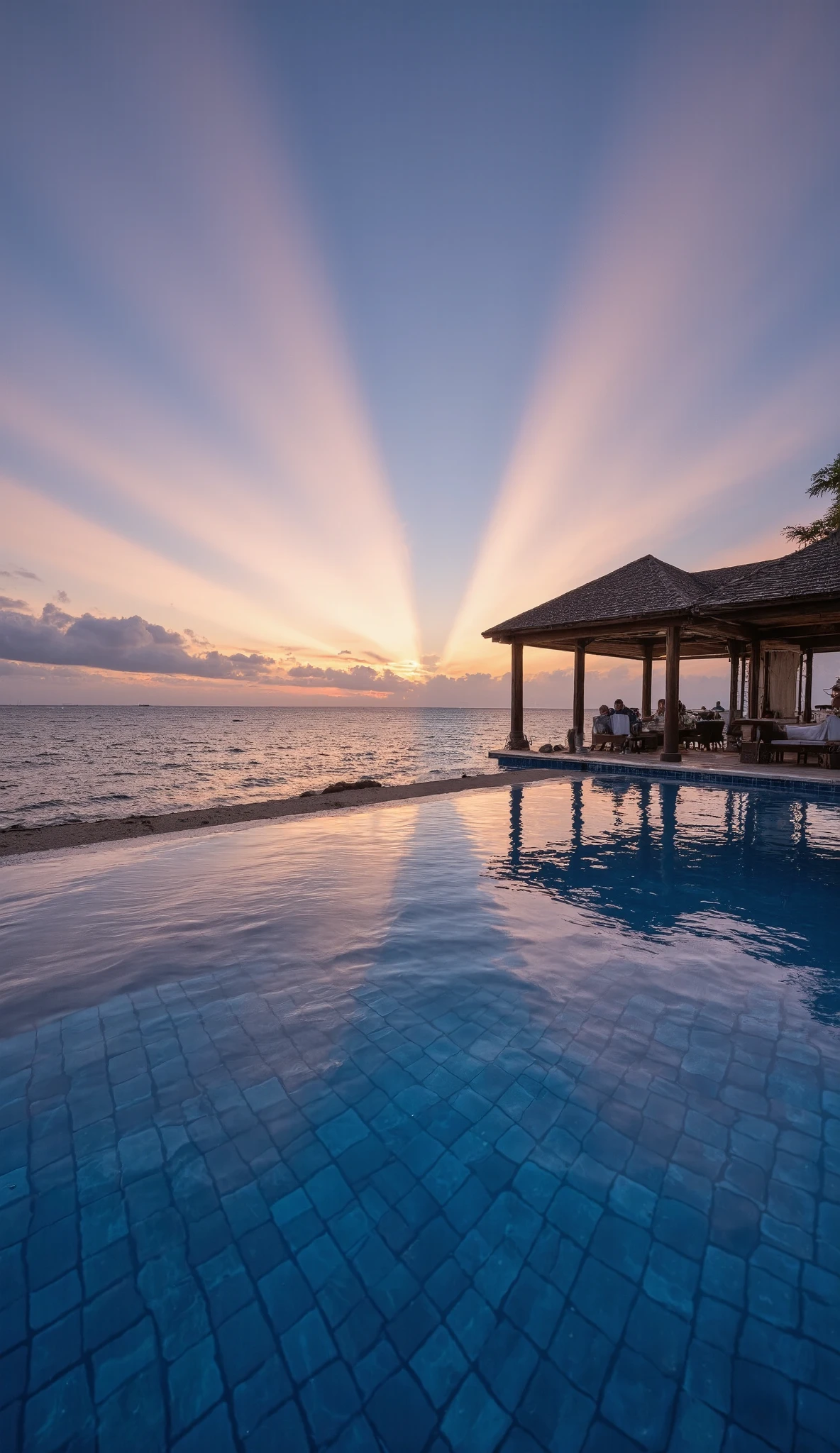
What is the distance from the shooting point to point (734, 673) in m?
18.2

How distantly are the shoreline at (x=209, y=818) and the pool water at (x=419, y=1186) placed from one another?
13.5 ft

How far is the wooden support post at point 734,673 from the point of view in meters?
17.8

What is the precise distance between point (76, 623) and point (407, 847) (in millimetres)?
79216

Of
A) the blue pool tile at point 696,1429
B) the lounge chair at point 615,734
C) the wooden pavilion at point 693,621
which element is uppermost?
the wooden pavilion at point 693,621

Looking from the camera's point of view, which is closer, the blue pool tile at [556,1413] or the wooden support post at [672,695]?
the blue pool tile at [556,1413]

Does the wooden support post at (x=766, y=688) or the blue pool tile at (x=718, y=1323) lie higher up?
the wooden support post at (x=766, y=688)

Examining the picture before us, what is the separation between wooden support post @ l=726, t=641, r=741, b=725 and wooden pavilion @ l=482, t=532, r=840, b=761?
0.03 metres

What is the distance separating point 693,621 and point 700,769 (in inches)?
140

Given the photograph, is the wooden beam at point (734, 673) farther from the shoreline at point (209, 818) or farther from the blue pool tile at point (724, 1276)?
the blue pool tile at point (724, 1276)

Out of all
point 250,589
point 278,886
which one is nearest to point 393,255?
point 250,589

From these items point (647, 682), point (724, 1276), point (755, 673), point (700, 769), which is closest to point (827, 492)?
point (647, 682)

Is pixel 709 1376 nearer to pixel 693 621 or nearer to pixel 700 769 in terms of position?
pixel 700 769

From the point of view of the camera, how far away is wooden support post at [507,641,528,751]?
55.8 feet

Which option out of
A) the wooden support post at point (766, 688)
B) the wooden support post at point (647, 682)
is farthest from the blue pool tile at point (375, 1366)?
the wooden support post at point (647, 682)
